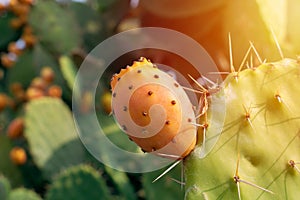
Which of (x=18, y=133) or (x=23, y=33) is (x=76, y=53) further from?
(x=23, y=33)

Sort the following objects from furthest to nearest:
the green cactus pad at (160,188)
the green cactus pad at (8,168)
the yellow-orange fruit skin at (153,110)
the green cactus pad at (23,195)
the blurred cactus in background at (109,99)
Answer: the green cactus pad at (8,168), the green cactus pad at (23,195), the green cactus pad at (160,188), the blurred cactus in background at (109,99), the yellow-orange fruit skin at (153,110)

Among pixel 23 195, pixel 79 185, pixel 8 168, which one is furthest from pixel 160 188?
pixel 8 168

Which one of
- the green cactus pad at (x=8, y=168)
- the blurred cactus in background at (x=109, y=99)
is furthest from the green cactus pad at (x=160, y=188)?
the green cactus pad at (x=8, y=168)

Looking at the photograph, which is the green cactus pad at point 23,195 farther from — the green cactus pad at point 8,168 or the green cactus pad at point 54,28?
the green cactus pad at point 54,28

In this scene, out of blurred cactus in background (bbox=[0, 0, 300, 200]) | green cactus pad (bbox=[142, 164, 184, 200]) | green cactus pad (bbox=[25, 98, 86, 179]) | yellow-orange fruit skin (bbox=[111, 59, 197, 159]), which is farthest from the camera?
green cactus pad (bbox=[25, 98, 86, 179])

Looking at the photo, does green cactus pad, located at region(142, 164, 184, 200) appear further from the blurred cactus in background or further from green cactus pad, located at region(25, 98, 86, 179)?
green cactus pad, located at region(25, 98, 86, 179)

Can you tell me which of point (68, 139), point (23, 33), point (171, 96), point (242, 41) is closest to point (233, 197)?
point (171, 96)

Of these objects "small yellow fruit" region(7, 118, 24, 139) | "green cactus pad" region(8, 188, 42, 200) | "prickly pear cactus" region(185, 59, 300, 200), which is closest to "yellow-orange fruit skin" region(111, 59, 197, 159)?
"prickly pear cactus" region(185, 59, 300, 200)
